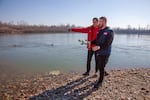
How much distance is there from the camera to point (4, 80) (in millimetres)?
7164

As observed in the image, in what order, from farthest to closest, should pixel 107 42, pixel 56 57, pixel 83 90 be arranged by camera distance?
pixel 56 57 < pixel 83 90 < pixel 107 42

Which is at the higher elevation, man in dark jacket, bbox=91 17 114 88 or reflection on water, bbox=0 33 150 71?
man in dark jacket, bbox=91 17 114 88

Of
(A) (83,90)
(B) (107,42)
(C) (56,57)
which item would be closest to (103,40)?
(B) (107,42)

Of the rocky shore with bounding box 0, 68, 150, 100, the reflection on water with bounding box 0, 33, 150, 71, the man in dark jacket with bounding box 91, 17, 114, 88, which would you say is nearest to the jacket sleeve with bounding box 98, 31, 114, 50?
the man in dark jacket with bounding box 91, 17, 114, 88

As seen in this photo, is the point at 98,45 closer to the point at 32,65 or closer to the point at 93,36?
the point at 93,36

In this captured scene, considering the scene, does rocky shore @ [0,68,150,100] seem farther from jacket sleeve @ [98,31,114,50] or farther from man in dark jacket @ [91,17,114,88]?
jacket sleeve @ [98,31,114,50]

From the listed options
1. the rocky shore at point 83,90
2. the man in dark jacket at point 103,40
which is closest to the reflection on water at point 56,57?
the rocky shore at point 83,90

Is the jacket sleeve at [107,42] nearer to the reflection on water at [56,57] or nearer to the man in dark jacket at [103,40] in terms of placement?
the man in dark jacket at [103,40]

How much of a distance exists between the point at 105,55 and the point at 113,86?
3.79ft

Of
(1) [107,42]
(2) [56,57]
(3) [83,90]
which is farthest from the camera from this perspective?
(2) [56,57]

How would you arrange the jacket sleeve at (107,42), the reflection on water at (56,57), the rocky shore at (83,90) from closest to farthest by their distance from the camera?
the jacket sleeve at (107,42) → the rocky shore at (83,90) → the reflection on water at (56,57)

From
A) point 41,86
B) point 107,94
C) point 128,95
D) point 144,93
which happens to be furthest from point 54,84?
point 144,93

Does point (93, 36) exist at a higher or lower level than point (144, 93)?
higher

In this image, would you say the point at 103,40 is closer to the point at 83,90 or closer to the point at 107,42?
the point at 107,42
